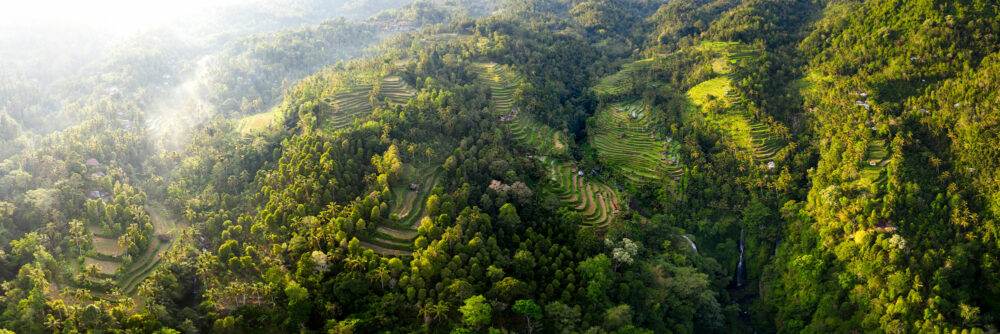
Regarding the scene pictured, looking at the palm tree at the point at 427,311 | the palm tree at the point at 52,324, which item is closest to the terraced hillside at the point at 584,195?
the palm tree at the point at 427,311

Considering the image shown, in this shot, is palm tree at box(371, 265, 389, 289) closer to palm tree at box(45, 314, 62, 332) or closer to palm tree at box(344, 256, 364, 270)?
palm tree at box(344, 256, 364, 270)

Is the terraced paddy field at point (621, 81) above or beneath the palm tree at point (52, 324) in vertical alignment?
beneath

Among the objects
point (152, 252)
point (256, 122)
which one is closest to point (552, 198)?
point (152, 252)

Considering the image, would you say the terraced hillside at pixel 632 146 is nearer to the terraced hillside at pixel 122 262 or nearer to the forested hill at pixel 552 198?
the forested hill at pixel 552 198

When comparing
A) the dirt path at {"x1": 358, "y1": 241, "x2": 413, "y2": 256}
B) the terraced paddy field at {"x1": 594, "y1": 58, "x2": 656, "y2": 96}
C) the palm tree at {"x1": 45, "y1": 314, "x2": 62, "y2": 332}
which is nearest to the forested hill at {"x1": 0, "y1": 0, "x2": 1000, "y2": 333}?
the palm tree at {"x1": 45, "y1": 314, "x2": 62, "y2": 332}

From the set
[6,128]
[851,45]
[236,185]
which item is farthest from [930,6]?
[6,128]
